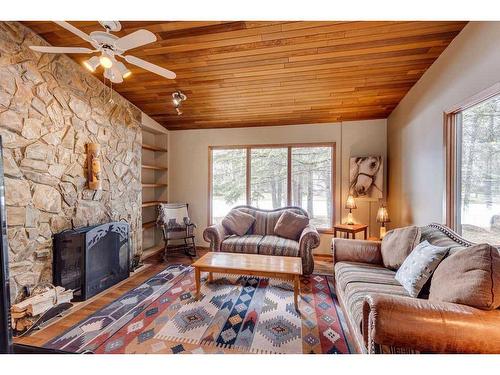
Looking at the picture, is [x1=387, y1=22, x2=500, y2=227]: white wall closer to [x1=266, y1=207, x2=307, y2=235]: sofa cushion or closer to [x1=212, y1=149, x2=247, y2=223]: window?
[x1=266, y1=207, x2=307, y2=235]: sofa cushion

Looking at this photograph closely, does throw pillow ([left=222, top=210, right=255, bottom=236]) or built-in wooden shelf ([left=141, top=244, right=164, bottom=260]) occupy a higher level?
throw pillow ([left=222, top=210, right=255, bottom=236])

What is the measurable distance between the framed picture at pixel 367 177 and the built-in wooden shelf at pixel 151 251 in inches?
146

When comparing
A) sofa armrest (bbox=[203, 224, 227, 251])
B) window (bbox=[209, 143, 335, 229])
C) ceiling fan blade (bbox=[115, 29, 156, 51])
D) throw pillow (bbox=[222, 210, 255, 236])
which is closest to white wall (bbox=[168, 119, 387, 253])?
window (bbox=[209, 143, 335, 229])

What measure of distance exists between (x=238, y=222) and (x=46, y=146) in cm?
262

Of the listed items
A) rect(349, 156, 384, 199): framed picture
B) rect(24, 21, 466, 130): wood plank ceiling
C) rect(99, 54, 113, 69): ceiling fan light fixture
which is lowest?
rect(349, 156, 384, 199): framed picture

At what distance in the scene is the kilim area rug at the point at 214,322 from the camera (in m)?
1.76

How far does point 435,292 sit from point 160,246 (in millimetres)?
4316

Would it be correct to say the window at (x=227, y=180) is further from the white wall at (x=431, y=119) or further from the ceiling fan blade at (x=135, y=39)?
the ceiling fan blade at (x=135, y=39)

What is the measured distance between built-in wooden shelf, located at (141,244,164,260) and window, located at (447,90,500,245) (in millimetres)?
4283

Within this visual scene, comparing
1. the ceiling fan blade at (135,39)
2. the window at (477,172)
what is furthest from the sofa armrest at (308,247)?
the ceiling fan blade at (135,39)

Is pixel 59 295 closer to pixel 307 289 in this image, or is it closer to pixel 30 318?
pixel 30 318

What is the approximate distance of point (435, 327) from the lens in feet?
3.65

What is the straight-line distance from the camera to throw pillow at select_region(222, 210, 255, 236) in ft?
12.1

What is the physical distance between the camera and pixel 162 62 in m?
2.59
